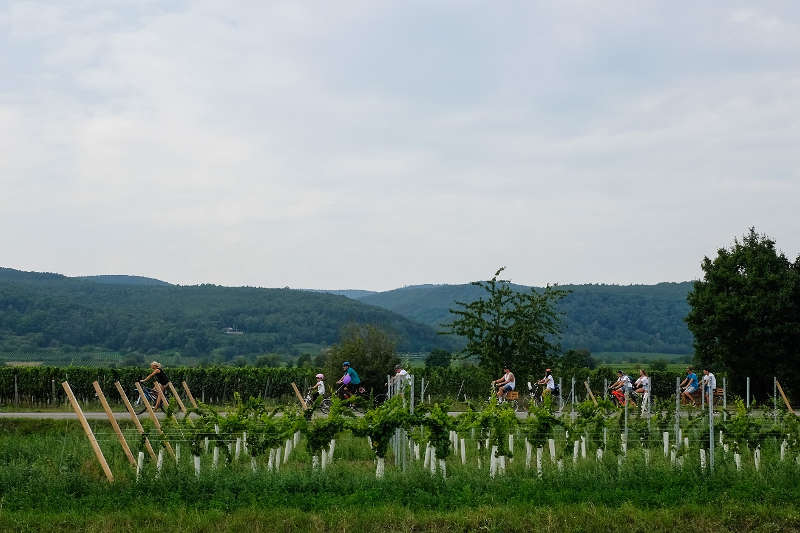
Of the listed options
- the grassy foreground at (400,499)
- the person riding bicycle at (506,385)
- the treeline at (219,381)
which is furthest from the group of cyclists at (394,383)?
the grassy foreground at (400,499)

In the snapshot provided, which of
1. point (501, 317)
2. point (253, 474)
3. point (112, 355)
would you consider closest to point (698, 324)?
point (501, 317)

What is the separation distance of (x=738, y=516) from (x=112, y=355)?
375 ft

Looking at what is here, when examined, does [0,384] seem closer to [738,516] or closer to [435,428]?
[435,428]

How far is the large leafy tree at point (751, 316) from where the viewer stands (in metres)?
38.5

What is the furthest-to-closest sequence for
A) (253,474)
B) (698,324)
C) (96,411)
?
(698,324) < (96,411) < (253,474)

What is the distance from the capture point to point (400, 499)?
13.1m

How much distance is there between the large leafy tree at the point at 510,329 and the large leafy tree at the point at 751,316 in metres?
11.6

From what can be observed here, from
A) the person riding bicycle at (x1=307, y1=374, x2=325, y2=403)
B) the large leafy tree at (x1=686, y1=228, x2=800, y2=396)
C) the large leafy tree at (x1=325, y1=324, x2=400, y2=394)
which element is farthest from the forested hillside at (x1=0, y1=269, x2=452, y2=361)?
the person riding bicycle at (x1=307, y1=374, x2=325, y2=403)

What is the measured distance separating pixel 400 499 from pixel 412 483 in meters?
0.58

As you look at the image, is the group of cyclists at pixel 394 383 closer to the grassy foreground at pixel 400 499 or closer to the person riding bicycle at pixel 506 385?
the person riding bicycle at pixel 506 385

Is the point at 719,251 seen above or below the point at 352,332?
above

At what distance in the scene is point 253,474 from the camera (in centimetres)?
1383

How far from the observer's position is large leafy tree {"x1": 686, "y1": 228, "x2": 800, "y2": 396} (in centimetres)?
3850

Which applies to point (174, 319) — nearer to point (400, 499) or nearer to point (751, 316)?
point (751, 316)
